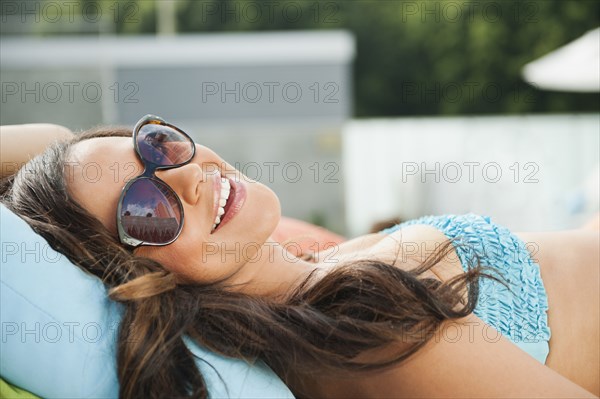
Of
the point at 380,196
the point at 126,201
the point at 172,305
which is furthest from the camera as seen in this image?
the point at 380,196

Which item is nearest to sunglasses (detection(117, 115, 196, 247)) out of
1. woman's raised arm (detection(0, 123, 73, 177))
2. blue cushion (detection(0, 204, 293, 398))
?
blue cushion (detection(0, 204, 293, 398))

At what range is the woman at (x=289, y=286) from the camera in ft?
5.60

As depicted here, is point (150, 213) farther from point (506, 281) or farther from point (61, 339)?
point (506, 281)

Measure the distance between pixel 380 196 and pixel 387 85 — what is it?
48.4 ft

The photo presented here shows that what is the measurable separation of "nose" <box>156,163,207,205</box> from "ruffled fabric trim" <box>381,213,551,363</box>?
736 millimetres

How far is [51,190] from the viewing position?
1924 mm

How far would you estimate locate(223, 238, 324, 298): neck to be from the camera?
2.11m

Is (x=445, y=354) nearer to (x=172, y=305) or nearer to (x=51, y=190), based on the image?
(x=172, y=305)

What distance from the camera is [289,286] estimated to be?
7.01 feet

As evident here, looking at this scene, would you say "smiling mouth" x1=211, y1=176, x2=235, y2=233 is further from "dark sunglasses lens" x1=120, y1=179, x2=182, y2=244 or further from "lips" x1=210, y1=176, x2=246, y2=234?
"dark sunglasses lens" x1=120, y1=179, x2=182, y2=244

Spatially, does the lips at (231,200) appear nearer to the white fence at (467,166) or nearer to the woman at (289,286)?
the woman at (289,286)

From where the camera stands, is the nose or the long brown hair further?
the nose

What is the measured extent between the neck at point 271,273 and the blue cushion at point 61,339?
16.0 inches

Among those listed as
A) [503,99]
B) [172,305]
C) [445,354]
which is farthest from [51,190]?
[503,99]
